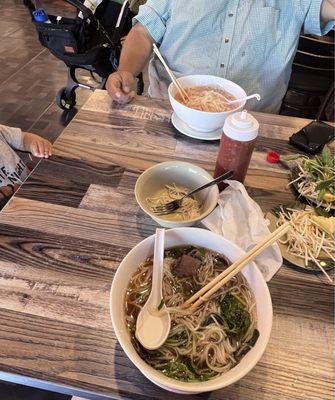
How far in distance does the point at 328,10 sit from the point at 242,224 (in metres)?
1.16

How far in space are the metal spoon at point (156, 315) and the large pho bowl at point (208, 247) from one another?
3cm

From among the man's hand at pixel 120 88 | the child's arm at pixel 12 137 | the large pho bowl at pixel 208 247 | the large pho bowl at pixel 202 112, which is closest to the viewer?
the large pho bowl at pixel 208 247

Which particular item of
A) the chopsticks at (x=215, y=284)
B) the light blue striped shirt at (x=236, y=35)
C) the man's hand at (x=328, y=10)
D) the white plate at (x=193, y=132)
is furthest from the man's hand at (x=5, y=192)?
the man's hand at (x=328, y=10)

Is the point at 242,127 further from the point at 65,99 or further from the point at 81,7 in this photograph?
the point at 65,99

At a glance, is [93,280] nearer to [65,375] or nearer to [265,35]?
[65,375]

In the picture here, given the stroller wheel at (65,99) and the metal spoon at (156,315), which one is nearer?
the metal spoon at (156,315)

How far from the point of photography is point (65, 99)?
309 centimetres

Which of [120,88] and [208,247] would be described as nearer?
[208,247]

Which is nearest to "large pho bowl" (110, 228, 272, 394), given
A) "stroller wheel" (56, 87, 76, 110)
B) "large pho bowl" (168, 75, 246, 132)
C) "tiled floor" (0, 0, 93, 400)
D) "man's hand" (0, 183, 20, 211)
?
"large pho bowl" (168, 75, 246, 132)

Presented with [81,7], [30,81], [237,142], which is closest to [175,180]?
[237,142]

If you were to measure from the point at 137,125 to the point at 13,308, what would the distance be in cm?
79

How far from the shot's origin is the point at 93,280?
0.79m

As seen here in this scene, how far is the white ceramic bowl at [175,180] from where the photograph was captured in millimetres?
894

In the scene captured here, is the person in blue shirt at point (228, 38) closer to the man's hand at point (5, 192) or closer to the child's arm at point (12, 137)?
the child's arm at point (12, 137)
